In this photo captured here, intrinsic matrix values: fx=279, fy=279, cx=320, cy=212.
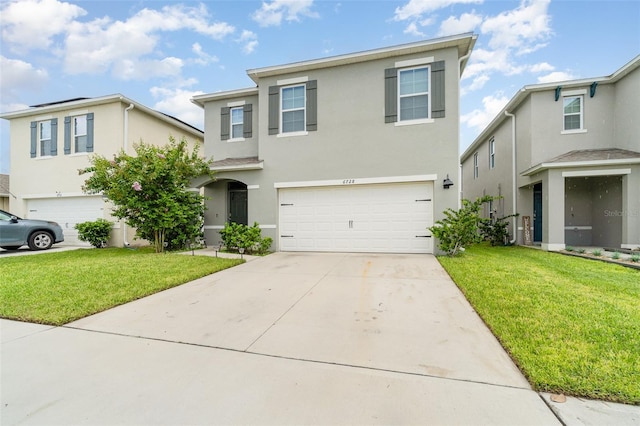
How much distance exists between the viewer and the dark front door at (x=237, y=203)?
1101cm

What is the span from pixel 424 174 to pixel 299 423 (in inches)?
305

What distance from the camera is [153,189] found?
9.00m

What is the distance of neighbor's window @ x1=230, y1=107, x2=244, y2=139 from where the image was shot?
35.8 feet

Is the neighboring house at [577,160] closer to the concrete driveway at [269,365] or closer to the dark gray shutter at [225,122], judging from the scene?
the concrete driveway at [269,365]

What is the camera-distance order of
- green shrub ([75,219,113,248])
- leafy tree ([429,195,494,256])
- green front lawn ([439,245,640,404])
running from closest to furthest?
1. green front lawn ([439,245,640,404])
2. leafy tree ([429,195,494,256])
3. green shrub ([75,219,113,248])

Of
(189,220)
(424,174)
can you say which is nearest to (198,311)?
(189,220)

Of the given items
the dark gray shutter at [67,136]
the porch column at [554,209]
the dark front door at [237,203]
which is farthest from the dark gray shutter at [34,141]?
the porch column at [554,209]

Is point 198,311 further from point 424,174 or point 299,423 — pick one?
point 424,174

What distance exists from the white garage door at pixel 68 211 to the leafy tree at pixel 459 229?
1271 cm

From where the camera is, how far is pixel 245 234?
877 cm

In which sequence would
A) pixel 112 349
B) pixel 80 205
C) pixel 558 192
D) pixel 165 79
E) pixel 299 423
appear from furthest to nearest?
1. pixel 165 79
2. pixel 80 205
3. pixel 558 192
4. pixel 112 349
5. pixel 299 423

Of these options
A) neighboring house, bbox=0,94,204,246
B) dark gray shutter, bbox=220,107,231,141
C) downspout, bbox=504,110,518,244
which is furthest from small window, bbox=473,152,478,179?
neighboring house, bbox=0,94,204,246

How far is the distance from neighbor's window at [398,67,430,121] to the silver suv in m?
13.1

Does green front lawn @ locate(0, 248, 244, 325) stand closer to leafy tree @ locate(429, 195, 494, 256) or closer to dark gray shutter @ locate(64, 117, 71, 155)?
leafy tree @ locate(429, 195, 494, 256)
